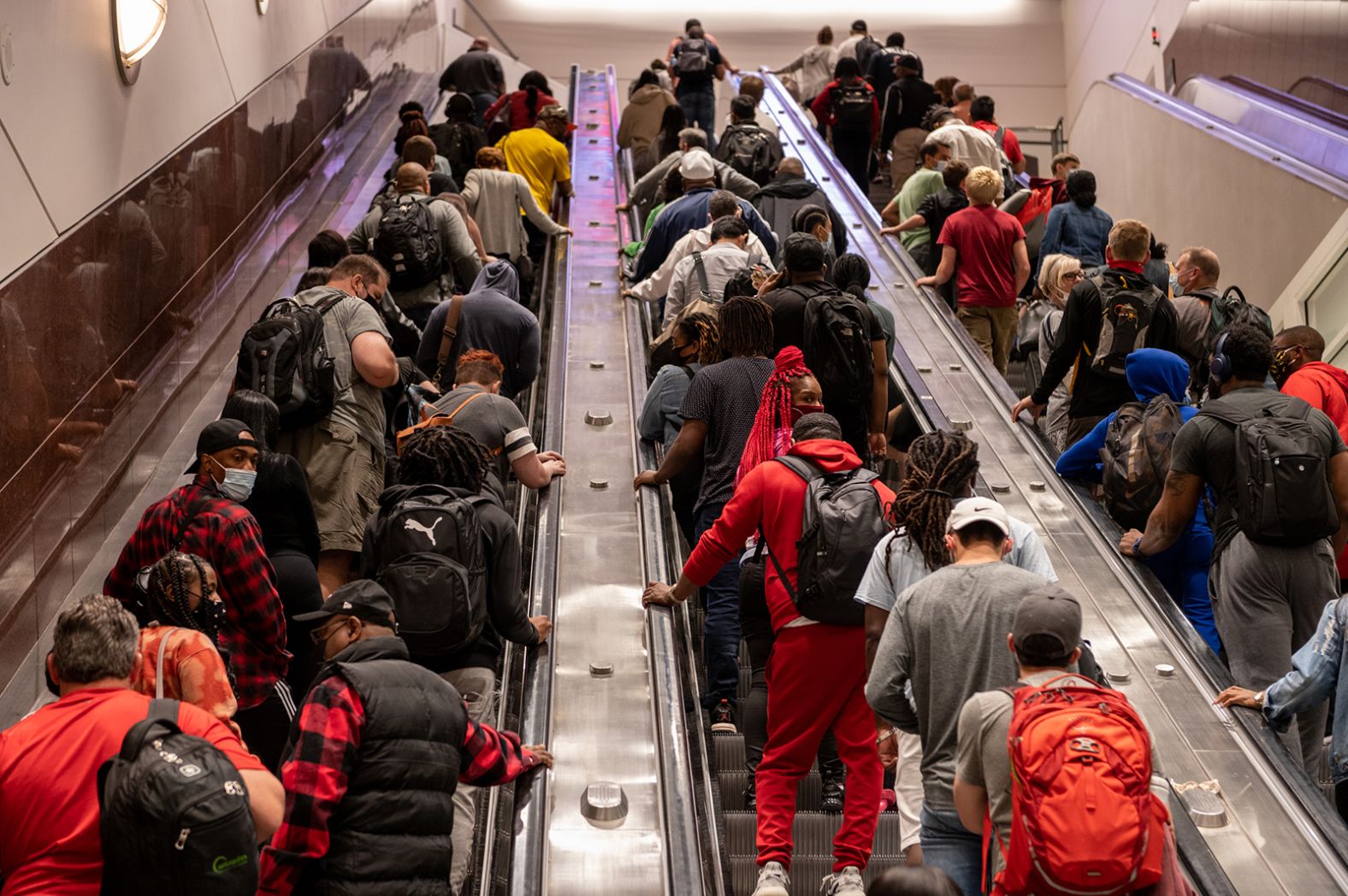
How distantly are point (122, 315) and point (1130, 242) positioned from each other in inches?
202

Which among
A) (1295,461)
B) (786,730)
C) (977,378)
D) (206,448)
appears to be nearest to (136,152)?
(206,448)

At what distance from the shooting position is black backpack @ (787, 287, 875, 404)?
7008mm

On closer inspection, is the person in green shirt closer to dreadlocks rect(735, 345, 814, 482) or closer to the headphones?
the headphones

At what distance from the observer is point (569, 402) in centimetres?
813

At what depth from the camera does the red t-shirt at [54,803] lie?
3.40 metres

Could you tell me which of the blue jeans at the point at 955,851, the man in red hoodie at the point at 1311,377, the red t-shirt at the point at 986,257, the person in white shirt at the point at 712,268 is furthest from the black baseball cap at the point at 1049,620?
the red t-shirt at the point at 986,257

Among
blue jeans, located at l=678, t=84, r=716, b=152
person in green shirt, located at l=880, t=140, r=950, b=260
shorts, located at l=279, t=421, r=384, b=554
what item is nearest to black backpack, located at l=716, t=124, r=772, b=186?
person in green shirt, located at l=880, t=140, r=950, b=260

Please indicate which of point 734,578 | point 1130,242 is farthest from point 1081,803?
point 1130,242

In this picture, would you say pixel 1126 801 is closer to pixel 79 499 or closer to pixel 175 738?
pixel 175 738

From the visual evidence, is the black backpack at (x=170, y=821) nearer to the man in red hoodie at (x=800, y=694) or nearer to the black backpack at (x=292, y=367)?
the man in red hoodie at (x=800, y=694)

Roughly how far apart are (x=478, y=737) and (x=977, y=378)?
16.6ft

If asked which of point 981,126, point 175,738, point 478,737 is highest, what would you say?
point 175,738

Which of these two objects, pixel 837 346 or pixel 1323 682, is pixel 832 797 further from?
pixel 837 346

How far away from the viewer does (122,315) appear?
8.18 m
